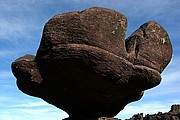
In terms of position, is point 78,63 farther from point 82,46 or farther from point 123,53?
point 123,53

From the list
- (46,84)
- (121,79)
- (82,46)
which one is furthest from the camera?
(46,84)

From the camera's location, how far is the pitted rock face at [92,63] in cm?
779

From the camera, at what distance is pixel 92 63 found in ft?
25.5

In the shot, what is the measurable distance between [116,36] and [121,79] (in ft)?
4.15

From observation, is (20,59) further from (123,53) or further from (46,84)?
(123,53)

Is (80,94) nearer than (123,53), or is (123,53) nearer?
(123,53)

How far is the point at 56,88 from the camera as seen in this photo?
29.4 feet

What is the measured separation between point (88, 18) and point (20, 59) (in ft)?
8.28

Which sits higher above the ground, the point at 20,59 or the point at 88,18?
the point at 88,18

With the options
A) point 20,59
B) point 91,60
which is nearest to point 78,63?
point 91,60

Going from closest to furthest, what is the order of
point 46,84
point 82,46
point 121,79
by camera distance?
point 82,46 → point 121,79 → point 46,84

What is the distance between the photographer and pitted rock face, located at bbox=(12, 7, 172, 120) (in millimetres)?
7785

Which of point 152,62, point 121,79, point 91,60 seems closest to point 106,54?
point 91,60

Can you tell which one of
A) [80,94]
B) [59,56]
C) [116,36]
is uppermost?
[116,36]
